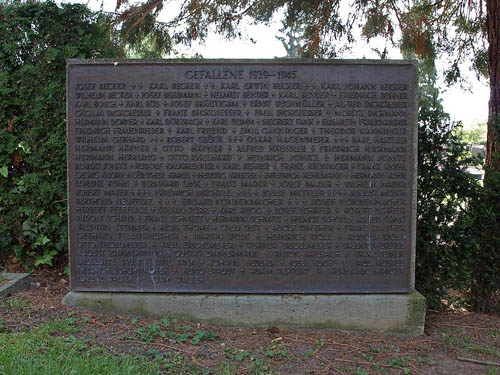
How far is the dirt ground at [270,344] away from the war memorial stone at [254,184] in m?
0.19

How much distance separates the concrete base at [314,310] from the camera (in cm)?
430

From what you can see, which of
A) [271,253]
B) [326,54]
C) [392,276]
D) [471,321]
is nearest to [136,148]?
[271,253]

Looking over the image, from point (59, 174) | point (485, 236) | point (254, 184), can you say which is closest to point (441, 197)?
point (485, 236)

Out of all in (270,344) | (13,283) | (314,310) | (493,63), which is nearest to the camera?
(270,344)

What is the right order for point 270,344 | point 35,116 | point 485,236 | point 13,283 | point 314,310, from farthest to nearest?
point 35,116 → point 485,236 → point 13,283 → point 314,310 → point 270,344

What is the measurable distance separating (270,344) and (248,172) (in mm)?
1561

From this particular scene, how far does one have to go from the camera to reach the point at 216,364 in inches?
140

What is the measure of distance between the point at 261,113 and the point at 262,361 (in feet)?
7.17

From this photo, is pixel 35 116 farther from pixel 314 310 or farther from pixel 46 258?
pixel 314 310

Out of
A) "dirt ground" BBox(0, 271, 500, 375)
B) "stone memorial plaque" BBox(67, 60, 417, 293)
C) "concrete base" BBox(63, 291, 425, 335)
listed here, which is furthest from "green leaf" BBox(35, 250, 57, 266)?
"concrete base" BBox(63, 291, 425, 335)

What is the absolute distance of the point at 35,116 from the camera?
488cm

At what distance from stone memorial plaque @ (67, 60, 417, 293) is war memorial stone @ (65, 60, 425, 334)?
0.04 feet

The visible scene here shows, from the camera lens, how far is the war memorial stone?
430 centimetres

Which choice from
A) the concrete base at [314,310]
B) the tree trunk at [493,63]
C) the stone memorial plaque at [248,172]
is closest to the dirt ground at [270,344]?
the concrete base at [314,310]
